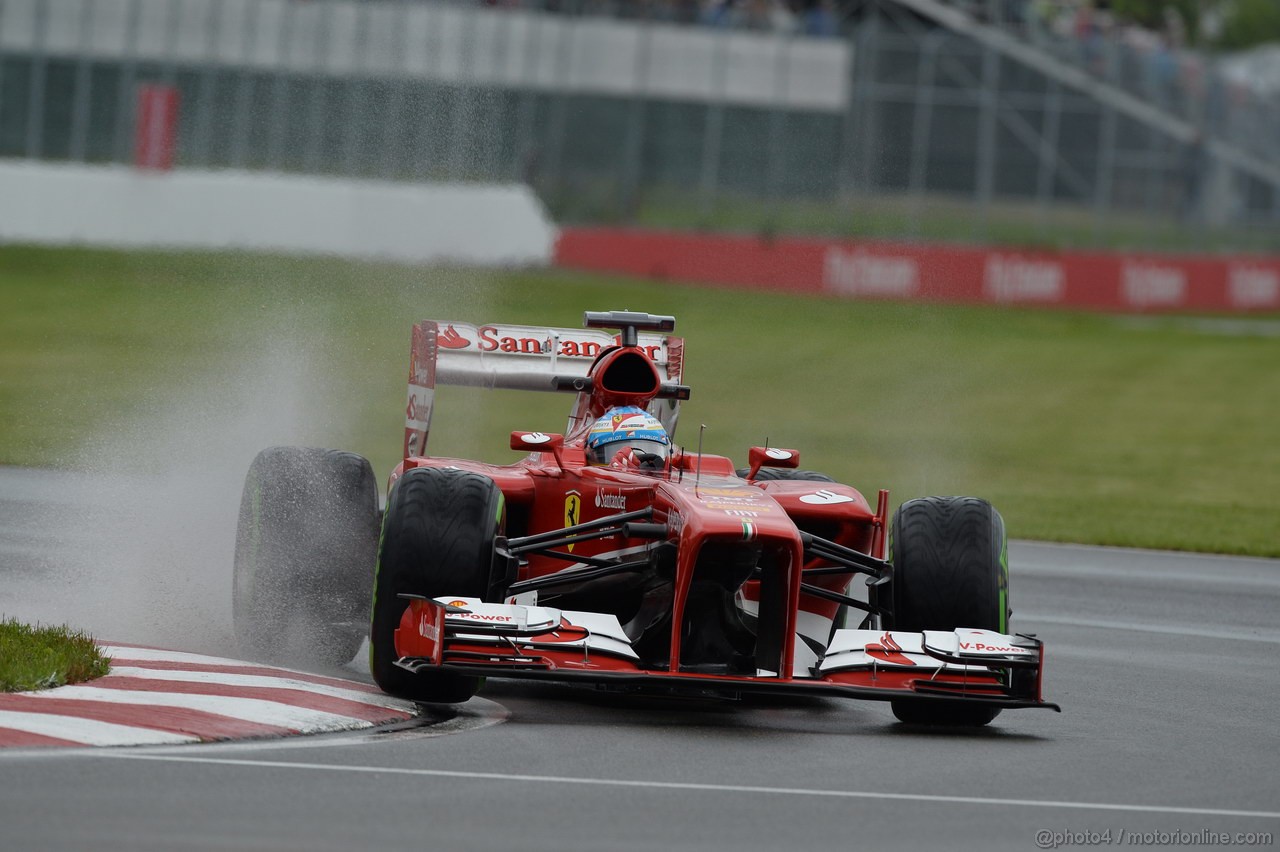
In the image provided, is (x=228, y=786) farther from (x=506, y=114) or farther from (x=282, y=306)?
(x=506, y=114)

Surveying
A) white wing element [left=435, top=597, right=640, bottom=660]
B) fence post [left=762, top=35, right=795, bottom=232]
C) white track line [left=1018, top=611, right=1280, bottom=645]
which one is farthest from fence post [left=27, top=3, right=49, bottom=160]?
white wing element [left=435, top=597, right=640, bottom=660]

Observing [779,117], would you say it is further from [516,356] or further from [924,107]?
[516,356]

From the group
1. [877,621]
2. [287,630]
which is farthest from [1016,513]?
[287,630]

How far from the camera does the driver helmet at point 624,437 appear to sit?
10.3 m

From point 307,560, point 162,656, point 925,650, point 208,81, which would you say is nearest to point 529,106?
point 208,81

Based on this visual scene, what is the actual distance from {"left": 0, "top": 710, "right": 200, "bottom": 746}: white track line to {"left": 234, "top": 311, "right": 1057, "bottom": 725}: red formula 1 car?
1267 mm

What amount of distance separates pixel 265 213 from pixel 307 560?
20.6 meters

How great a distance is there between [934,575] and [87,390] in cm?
1702

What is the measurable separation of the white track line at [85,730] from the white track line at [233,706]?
15.5 inches

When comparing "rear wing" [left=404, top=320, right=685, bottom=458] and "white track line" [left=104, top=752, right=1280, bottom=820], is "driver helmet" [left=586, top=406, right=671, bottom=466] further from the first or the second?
"white track line" [left=104, top=752, right=1280, bottom=820]

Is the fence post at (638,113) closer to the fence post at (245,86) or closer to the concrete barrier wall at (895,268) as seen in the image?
the concrete barrier wall at (895,268)

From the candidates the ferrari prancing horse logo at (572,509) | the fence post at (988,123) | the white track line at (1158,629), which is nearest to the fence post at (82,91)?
the fence post at (988,123)

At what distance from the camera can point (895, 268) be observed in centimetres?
4194

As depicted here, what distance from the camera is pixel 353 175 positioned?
105ft
